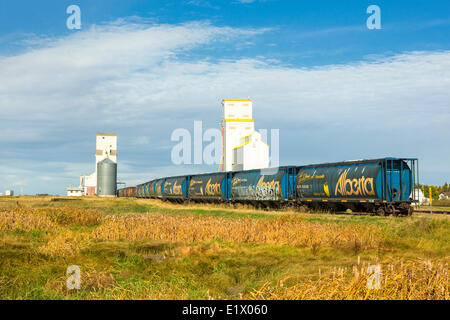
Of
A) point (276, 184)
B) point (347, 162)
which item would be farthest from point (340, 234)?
point (276, 184)

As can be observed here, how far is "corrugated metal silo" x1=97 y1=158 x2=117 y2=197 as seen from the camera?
296 feet

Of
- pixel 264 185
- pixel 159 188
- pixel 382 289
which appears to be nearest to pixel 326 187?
pixel 264 185

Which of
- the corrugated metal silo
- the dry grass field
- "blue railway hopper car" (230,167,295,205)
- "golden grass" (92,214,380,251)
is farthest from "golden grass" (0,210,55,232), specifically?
the corrugated metal silo

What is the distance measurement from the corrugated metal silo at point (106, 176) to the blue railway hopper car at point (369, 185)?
209 ft

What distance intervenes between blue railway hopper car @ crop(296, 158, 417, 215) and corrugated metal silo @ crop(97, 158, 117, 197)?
209 feet

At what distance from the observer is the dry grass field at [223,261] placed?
8555 mm

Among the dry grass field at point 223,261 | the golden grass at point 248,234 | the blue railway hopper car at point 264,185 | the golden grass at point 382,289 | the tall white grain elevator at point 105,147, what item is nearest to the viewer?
the golden grass at point 382,289

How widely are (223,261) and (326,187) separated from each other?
70.4 feet

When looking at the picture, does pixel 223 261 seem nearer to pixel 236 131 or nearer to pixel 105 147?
pixel 236 131

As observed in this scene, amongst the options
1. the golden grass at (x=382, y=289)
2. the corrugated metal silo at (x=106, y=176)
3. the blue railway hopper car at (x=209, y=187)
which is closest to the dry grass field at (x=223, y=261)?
the golden grass at (x=382, y=289)

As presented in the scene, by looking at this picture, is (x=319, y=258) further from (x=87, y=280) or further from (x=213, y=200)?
(x=213, y=200)

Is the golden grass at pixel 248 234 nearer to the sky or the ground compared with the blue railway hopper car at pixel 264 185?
nearer to the ground

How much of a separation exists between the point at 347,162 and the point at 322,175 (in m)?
2.49

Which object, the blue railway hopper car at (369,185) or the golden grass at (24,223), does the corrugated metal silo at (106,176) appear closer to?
the blue railway hopper car at (369,185)
